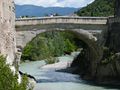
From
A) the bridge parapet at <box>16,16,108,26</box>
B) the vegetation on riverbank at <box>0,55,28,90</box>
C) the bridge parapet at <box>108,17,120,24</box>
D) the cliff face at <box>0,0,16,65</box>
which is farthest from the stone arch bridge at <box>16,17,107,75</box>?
the vegetation on riverbank at <box>0,55,28,90</box>

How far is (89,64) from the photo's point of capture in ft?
160

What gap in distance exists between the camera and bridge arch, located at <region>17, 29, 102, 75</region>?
41281 mm

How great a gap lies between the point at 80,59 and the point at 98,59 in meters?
10.9

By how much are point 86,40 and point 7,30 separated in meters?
11.1

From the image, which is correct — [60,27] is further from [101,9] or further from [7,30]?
[101,9]

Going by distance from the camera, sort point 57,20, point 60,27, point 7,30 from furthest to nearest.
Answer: point 60,27, point 57,20, point 7,30

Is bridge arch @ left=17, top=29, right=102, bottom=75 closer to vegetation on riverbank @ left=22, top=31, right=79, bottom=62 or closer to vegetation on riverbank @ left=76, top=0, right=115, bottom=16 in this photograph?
vegetation on riverbank @ left=22, top=31, right=79, bottom=62

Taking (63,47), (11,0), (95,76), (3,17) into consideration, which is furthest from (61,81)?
(63,47)

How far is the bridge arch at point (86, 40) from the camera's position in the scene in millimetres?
41281

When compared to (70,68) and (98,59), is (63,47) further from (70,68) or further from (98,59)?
(98,59)

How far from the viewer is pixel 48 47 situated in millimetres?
79625

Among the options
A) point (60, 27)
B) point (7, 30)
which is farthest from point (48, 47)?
point (7, 30)

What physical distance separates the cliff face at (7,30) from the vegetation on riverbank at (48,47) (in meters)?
27.5

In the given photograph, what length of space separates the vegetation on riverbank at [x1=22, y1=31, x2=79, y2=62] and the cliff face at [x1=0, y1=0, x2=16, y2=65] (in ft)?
90.3
